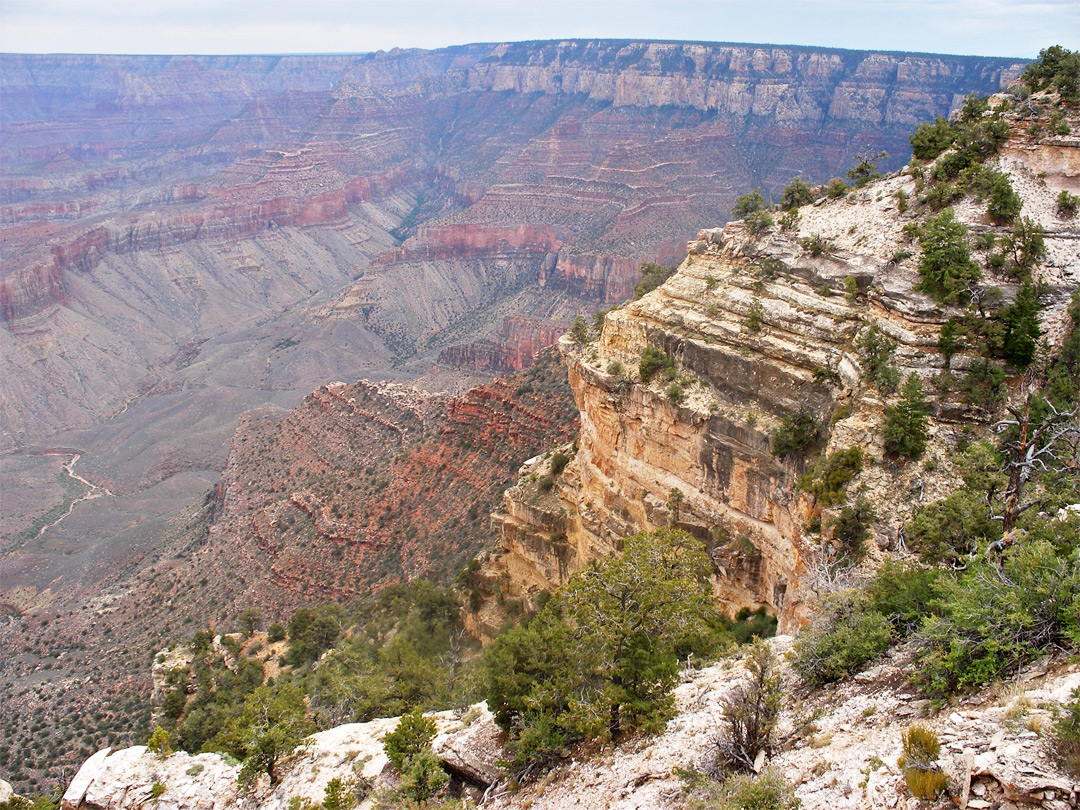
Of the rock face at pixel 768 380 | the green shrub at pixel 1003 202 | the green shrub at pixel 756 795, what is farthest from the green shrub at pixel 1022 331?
the green shrub at pixel 756 795

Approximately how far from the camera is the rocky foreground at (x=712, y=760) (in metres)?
10.1

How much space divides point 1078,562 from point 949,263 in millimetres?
13011

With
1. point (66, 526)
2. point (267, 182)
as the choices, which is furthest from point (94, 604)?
point (267, 182)

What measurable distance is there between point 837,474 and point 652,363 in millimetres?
9363

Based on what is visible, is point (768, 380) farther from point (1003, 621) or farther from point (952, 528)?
point (1003, 621)

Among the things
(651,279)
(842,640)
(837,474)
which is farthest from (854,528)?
(651,279)

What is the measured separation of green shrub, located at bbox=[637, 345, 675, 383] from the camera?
94.6 ft

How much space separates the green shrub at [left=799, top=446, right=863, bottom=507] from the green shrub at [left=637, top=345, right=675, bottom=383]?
27.0 ft

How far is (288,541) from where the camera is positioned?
49.4m

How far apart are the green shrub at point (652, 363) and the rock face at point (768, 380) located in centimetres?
19

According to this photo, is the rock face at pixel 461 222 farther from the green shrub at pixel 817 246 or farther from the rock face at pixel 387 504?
the green shrub at pixel 817 246

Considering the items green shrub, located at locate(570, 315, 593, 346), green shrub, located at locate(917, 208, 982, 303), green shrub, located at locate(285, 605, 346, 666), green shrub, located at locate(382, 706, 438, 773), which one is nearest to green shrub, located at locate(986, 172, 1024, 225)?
green shrub, located at locate(917, 208, 982, 303)

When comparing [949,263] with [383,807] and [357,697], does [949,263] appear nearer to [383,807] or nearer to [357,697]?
[383,807]

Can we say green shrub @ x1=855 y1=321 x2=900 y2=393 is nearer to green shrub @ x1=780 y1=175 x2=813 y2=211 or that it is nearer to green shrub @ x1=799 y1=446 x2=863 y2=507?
green shrub @ x1=799 y1=446 x2=863 y2=507
